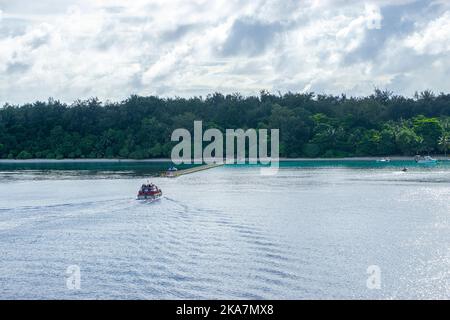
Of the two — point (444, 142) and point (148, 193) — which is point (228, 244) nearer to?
point (148, 193)

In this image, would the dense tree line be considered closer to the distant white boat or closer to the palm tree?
the palm tree

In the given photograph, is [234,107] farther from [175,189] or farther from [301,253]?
[301,253]

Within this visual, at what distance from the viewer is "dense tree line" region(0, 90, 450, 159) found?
480 feet

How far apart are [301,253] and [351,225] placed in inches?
453

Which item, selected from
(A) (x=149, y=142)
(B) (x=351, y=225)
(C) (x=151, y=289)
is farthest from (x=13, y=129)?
(C) (x=151, y=289)

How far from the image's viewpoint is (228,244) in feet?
126

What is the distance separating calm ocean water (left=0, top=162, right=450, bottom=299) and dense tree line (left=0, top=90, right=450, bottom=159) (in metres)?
77.1

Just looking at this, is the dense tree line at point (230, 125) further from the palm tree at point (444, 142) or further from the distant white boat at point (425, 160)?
the distant white boat at point (425, 160)

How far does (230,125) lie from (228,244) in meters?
124

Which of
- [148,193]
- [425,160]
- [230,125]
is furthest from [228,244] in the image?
[230,125]

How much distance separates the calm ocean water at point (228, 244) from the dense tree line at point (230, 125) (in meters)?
77.1

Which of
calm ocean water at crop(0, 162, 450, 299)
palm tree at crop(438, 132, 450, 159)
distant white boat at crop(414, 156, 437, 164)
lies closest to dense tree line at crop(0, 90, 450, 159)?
palm tree at crop(438, 132, 450, 159)
